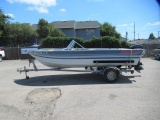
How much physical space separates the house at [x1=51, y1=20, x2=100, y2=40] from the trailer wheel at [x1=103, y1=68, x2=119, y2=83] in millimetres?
39055

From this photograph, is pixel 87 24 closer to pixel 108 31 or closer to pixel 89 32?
pixel 89 32

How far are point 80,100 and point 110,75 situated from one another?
130 inches

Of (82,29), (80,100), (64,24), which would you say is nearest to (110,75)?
(80,100)

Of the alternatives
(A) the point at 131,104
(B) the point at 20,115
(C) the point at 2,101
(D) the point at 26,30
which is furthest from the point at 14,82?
(D) the point at 26,30

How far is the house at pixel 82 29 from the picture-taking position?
49375 mm

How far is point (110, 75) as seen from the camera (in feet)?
33.9

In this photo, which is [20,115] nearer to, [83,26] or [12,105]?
[12,105]

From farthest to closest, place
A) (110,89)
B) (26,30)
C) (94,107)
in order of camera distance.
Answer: (26,30) → (110,89) → (94,107)

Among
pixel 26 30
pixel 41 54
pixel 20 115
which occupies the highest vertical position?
pixel 26 30

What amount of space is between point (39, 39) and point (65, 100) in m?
37.4

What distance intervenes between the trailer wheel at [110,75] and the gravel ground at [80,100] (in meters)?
0.29

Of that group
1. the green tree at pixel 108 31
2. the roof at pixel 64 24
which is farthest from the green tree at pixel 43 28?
the green tree at pixel 108 31

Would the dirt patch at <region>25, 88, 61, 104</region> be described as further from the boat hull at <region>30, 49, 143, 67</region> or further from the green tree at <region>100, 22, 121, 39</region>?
the green tree at <region>100, 22, 121, 39</region>

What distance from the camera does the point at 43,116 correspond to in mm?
6000
